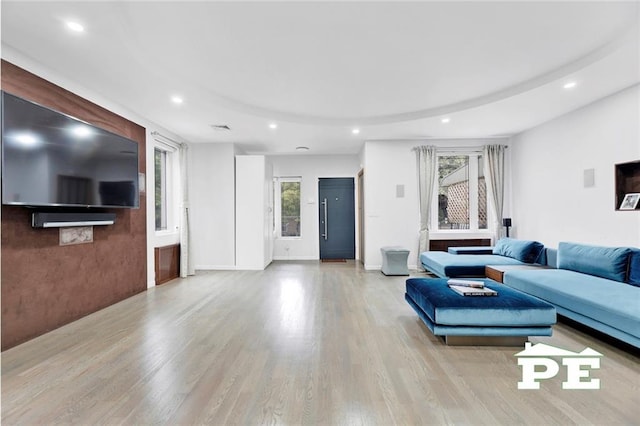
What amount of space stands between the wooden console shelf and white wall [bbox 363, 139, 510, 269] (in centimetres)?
262

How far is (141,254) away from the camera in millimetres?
4789

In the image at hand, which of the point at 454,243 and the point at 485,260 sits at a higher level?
the point at 454,243

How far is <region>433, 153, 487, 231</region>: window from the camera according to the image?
21.5 ft

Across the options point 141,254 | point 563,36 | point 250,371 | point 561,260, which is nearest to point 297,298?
point 250,371

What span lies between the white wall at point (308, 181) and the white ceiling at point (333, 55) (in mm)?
3038

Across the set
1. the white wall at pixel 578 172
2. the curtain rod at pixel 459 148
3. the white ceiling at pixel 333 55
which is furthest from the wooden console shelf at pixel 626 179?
the curtain rod at pixel 459 148

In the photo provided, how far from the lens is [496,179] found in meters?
6.32

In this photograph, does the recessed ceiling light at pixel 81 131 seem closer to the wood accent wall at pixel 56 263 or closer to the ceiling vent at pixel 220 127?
the wood accent wall at pixel 56 263

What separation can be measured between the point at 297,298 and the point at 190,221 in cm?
305

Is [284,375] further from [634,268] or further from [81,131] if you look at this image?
[634,268]

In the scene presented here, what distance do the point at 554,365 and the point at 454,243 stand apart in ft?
13.5

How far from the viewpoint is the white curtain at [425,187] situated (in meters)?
6.34

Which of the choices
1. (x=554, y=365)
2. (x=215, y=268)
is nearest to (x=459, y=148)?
(x=554, y=365)

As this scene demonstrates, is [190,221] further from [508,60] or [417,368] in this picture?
[508,60]
